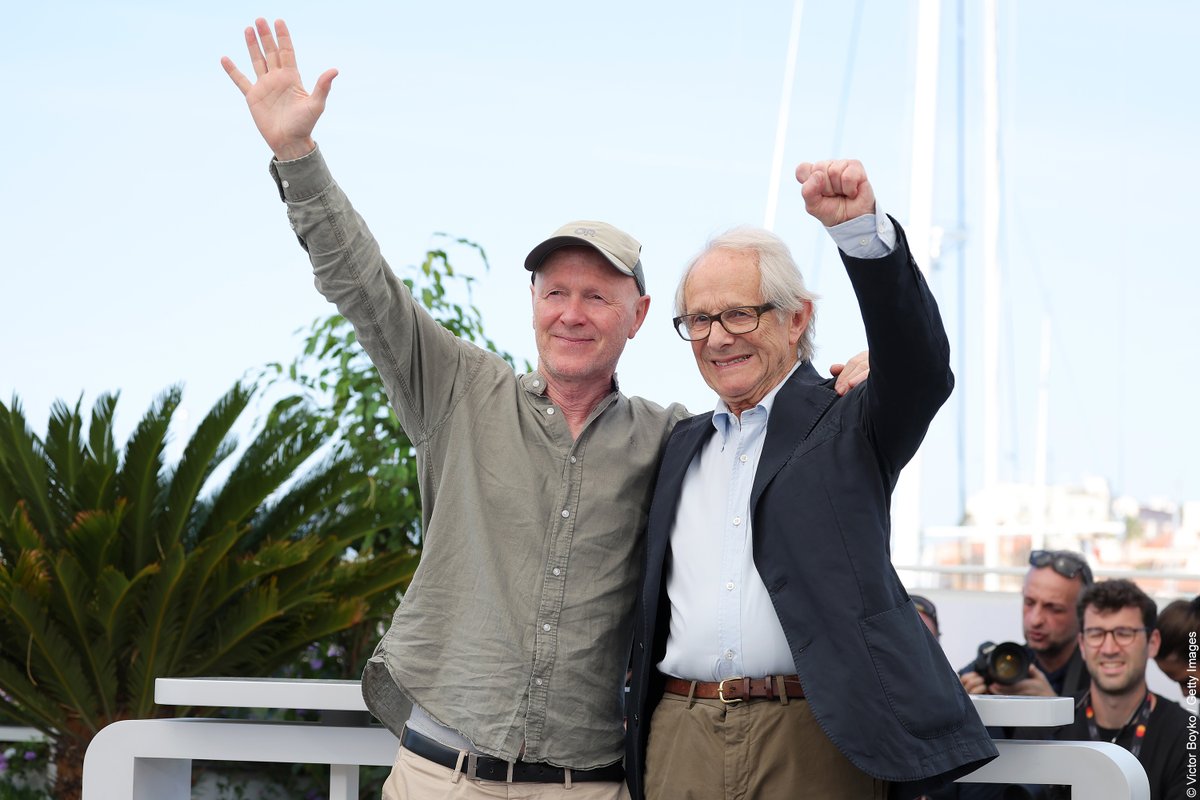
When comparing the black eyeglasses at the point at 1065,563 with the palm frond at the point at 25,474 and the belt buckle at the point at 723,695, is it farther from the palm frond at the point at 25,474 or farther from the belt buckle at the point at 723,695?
the palm frond at the point at 25,474

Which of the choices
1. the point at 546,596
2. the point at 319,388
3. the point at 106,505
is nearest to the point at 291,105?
the point at 546,596

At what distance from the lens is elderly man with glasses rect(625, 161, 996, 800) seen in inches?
87.3

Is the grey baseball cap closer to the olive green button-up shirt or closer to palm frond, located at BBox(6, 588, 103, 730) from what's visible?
the olive green button-up shirt

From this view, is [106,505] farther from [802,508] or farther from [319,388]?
[802,508]

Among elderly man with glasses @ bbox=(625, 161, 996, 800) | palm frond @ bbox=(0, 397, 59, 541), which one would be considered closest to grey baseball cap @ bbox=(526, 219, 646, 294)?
elderly man with glasses @ bbox=(625, 161, 996, 800)

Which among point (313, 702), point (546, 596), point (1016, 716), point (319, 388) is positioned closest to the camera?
point (1016, 716)

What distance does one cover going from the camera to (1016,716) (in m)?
2.40

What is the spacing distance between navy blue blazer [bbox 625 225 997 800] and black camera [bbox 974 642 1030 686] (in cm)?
174

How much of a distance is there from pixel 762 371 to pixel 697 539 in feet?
1.16

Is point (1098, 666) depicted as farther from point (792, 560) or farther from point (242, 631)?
point (242, 631)

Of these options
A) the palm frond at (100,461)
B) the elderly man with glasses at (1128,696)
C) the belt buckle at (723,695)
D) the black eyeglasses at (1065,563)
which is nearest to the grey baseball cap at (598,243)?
the belt buckle at (723,695)

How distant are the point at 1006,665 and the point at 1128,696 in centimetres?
72

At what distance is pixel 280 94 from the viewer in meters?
2.60

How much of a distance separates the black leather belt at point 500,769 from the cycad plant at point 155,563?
2.88m
